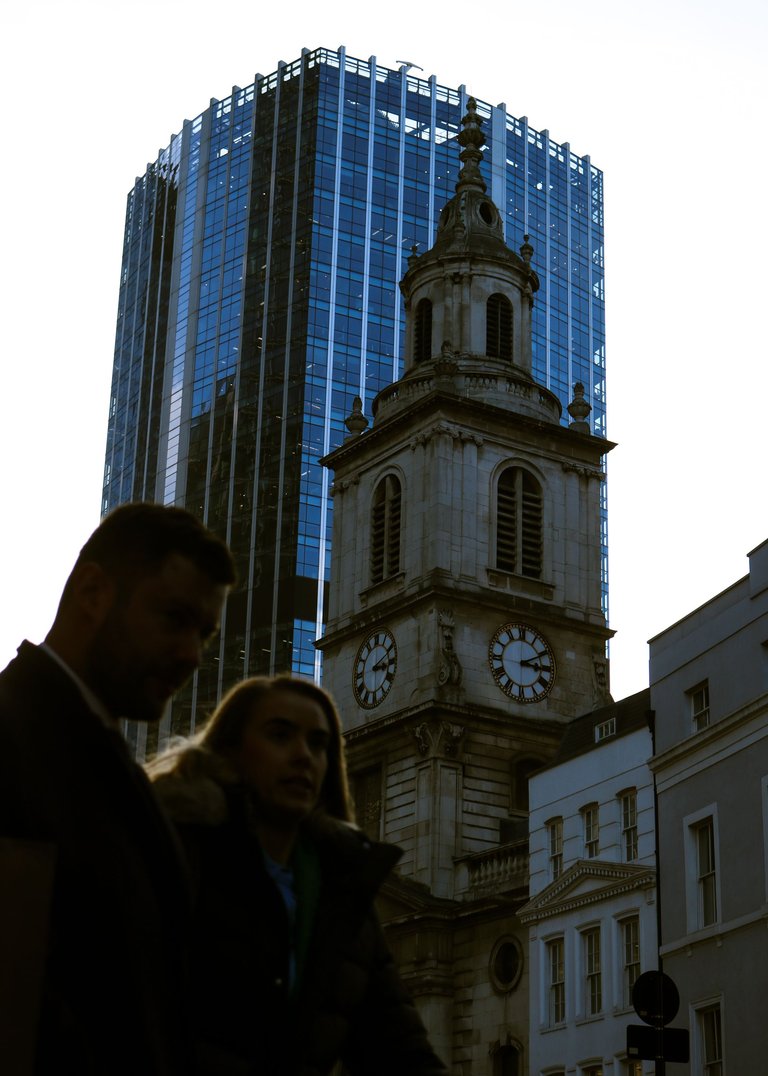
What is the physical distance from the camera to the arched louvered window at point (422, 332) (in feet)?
214

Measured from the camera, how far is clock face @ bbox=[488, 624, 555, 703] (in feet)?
190

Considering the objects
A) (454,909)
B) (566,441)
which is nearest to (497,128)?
(566,441)

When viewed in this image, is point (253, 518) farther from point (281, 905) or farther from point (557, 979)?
point (281, 905)

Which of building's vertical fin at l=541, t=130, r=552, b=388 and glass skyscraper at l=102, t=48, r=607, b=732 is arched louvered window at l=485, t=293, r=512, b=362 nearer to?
glass skyscraper at l=102, t=48, r=607, b=732

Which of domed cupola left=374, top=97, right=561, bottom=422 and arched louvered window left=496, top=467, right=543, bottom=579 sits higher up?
domed cupola left=374, top=97, right=561, bottom=422

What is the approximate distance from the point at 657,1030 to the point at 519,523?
38.4 meters

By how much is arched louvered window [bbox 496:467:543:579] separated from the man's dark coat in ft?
183

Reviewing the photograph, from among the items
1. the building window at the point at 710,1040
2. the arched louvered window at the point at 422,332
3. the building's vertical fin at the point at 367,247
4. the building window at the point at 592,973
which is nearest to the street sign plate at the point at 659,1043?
the building window at the point at 710,1040

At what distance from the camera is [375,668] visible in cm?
5950

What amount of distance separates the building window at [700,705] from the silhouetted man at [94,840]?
3384 centimetres

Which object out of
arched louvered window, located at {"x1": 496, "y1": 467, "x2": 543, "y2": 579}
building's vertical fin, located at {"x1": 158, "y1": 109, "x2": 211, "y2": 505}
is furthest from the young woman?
building's vertical fin, located at {"x1": 158, "y1": 109, "x2": 211, "y2": 505}

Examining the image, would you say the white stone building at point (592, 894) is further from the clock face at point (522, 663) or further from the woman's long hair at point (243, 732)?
the woman's long hair at point (243, 732)

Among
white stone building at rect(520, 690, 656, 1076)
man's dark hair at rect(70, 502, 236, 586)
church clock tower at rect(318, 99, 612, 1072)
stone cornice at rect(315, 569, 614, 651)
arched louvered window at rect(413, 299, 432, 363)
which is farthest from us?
arched louvered window at rect(413, 299, 432, 363)

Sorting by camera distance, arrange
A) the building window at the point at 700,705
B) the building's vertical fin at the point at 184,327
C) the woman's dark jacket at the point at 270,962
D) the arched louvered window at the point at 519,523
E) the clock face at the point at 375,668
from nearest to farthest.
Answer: the woman's dark jacket at the point at 270,962
the building window at the point at 700,705
the clock face at the point at 375,668
the arched louvered window at the point at 519,523
the building's vertical fin at the point at 184,327
